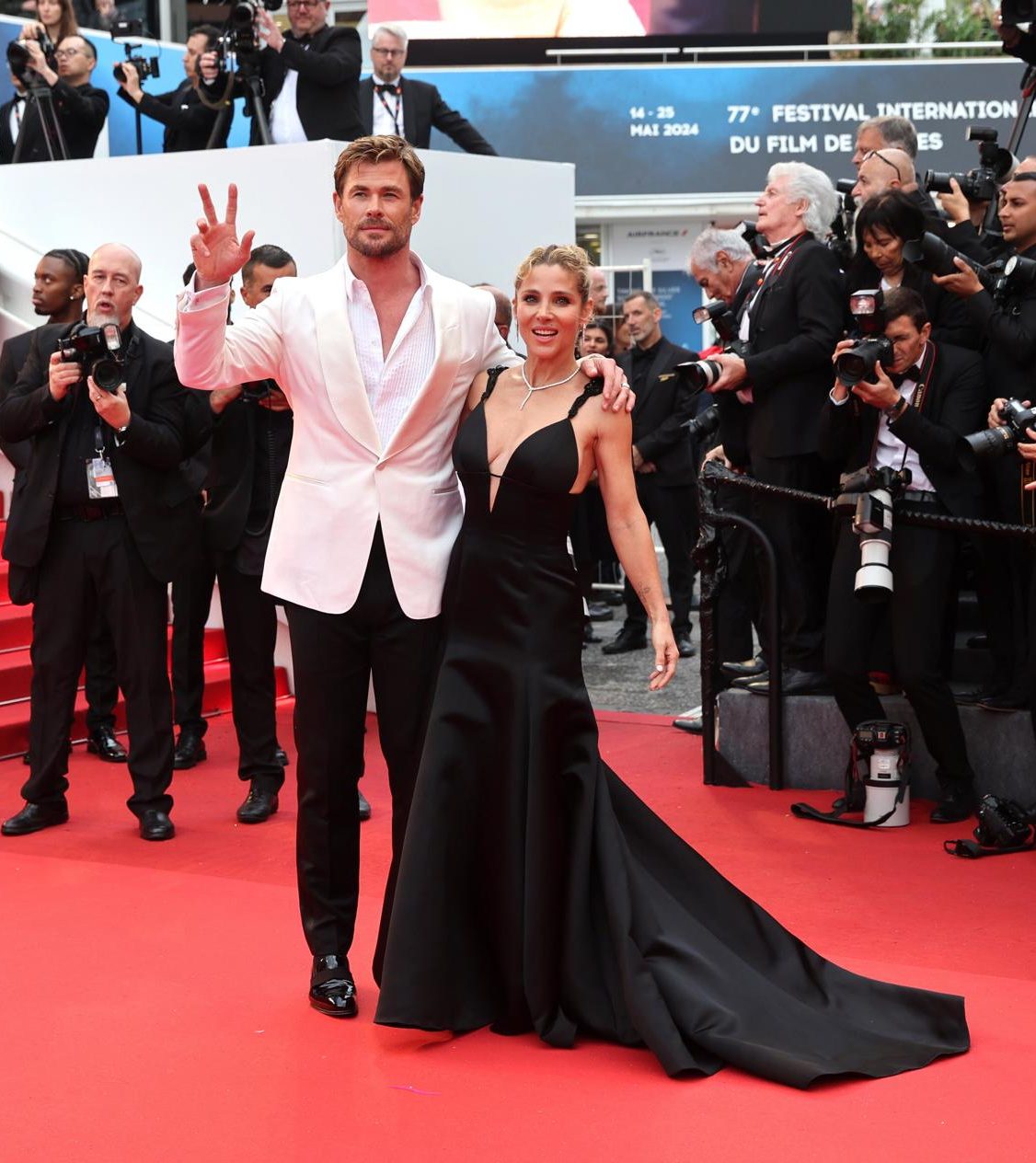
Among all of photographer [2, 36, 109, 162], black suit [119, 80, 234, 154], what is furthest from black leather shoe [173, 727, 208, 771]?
photographer [2, 36, 109, 162]

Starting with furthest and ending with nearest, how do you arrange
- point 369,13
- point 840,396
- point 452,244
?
point 369,13
point 452,244
point 840,396

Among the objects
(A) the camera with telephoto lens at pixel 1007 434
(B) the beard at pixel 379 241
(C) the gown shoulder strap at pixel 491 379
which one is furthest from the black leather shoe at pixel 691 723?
(B) the beard at pixel 379 241

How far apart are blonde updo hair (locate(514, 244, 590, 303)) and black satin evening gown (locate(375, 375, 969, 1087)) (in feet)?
0.75

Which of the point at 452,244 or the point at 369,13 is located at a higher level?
the point at 369,13

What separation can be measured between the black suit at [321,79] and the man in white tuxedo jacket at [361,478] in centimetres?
484

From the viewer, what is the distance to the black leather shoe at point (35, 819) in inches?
219

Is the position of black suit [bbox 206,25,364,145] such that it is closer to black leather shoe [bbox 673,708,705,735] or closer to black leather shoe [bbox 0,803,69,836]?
black leather shoe [bbox 673,708,705,735]

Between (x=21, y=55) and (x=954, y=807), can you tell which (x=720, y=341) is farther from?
(x=21, y=55)

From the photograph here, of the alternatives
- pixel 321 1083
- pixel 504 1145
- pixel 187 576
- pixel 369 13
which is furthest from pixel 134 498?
pixel 369 13

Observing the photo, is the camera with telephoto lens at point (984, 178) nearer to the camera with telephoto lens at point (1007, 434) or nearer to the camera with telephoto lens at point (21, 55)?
the camera with telephoto lens at point (1007, 434)

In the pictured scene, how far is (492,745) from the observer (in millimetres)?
3611

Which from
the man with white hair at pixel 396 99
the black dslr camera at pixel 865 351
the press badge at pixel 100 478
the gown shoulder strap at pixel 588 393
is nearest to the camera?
the gown shoulder strap at pixel 588 393

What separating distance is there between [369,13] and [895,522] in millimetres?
13396

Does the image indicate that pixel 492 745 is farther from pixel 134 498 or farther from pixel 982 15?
pixel 982 15
